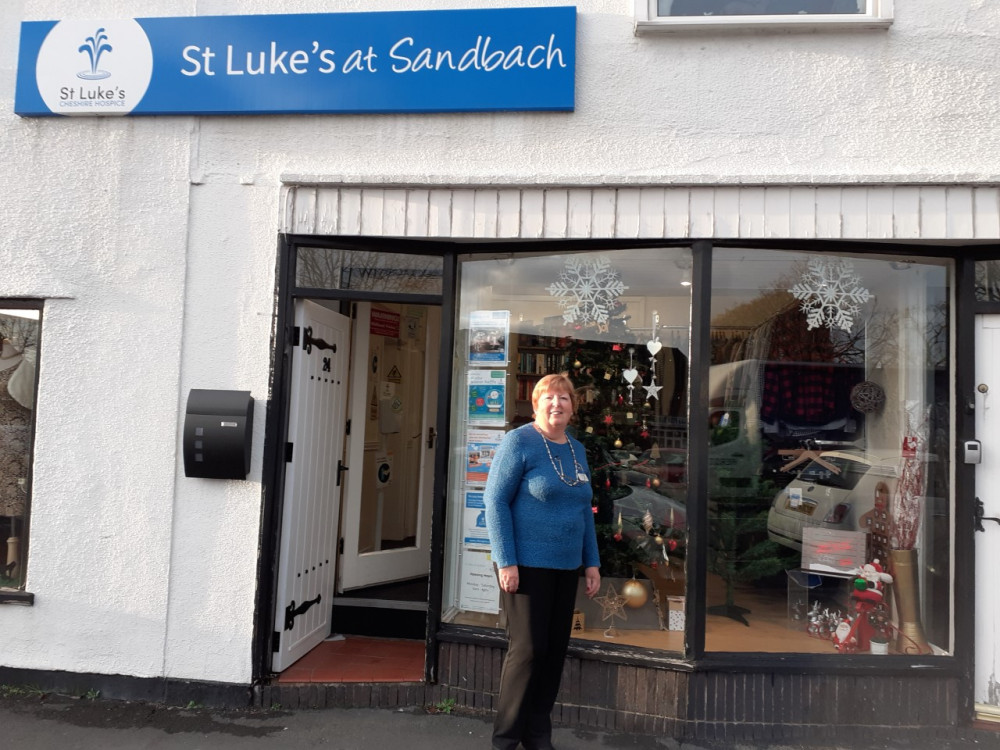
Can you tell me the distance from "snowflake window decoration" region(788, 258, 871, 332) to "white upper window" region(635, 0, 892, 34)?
1.30 metres

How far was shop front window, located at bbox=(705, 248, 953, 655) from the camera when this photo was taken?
3918 millimetres

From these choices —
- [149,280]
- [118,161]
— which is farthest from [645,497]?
[118,161]

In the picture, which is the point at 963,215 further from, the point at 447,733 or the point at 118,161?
the point at 118,161

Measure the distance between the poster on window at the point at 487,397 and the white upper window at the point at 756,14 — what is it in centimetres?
215

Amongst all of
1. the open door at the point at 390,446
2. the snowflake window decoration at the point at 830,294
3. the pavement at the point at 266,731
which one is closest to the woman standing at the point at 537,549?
the pavement at the point at 266,731

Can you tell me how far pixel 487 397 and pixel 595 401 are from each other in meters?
0.67

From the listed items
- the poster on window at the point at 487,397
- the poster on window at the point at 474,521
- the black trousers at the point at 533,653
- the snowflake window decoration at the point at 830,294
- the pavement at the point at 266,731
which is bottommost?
the pavement at the point at 266,731

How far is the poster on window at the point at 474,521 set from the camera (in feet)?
13.8

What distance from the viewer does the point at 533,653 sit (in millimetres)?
3080

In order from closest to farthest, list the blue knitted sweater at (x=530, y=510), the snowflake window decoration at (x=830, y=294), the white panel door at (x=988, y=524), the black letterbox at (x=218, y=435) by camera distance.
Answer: the blue knitted sweater at (x=530, y=510)
the white panel door at (x=988, y=524)
the black letterbox at (x=218, y=435)
the snowflake window decoration at (x=830, y=294)

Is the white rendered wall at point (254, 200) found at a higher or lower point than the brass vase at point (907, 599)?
higher

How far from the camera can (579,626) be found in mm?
4027

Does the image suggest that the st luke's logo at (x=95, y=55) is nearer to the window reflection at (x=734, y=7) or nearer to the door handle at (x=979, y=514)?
the window reflection at (x=734, y=7)

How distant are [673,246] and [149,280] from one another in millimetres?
3057
